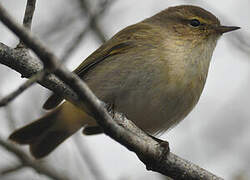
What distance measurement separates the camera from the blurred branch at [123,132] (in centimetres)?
253

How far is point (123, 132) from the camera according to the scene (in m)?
3.38

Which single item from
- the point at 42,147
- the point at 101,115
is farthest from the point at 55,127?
the point at 101,115

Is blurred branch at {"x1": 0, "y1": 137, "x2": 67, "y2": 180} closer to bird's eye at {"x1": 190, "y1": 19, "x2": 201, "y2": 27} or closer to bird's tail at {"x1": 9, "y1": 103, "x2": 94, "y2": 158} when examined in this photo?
bird's tail at {"x1": 9, "y1": 103, "x2": 94, "y2": 158}

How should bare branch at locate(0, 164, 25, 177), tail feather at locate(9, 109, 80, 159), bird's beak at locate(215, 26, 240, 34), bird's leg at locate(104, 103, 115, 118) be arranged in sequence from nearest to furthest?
bird's leg at locate(104, 103, 115, 118)
bare branch at locate(0, 164, 25, 177)
bird's beak at locate(215, 26, 240, 34)
tail feather at locate(9, 109, 80, 159)

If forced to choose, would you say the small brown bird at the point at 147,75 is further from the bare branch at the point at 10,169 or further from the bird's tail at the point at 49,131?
the bare branch at the point at 10,169

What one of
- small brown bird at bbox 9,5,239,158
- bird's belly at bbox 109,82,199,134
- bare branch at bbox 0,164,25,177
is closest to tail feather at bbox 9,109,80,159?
small brown bird at bbox 9,5,239,158

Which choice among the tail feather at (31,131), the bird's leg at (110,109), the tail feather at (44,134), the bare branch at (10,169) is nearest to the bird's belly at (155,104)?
the bird's leg at (110,109)

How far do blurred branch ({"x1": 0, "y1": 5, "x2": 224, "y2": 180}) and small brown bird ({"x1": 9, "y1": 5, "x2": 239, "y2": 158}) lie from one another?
0.55m

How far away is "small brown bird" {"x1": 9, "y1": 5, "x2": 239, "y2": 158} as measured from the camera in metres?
4.57

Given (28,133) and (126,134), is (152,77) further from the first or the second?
(28,133)

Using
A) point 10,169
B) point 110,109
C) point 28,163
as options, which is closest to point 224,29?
point 110,109

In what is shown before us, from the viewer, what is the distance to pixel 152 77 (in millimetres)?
4512

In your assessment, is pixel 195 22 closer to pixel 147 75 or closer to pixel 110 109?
pixel 147 75

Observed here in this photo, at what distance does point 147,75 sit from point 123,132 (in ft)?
4.18
